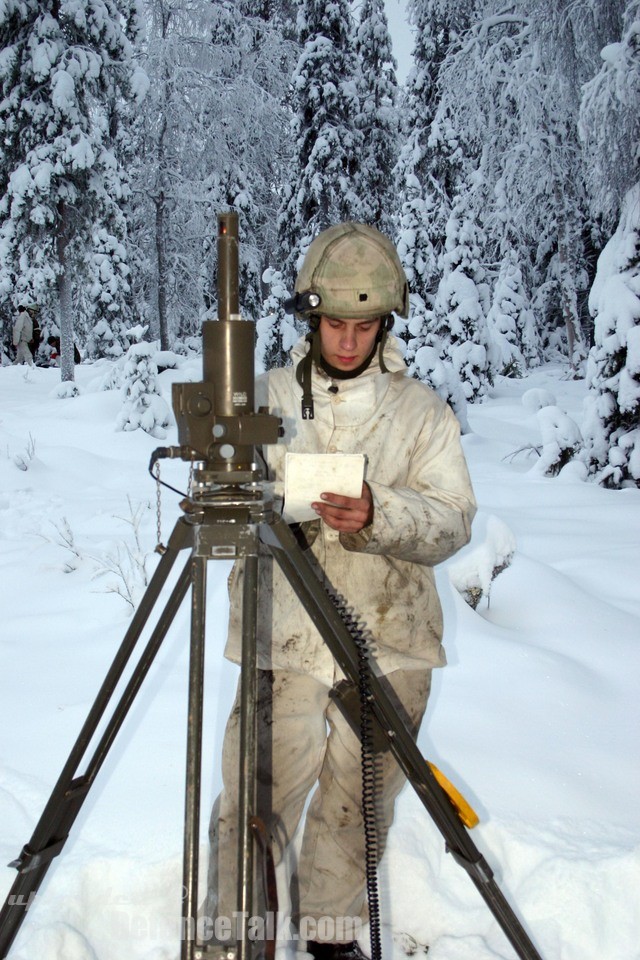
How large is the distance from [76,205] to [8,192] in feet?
4.33

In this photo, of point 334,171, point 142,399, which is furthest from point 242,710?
point 334,171

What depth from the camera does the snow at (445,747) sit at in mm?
2375

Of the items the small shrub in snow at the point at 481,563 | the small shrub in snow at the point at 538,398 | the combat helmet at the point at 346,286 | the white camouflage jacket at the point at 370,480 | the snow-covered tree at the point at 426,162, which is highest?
the snow-covered tree at the point at 426,162

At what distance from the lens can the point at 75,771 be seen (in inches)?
69.9

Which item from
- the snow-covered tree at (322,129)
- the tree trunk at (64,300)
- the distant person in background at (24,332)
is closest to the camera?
the tree trunk at (64,300)

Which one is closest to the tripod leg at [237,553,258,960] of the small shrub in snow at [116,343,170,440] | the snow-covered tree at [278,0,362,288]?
the small shrub in snow at [116,343,170,440]

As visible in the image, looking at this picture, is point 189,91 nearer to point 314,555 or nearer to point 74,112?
point 74,112

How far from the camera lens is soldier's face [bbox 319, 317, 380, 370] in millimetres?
2027

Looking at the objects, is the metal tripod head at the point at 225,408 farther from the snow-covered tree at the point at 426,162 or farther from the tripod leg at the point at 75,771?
the snow-covered tree at the point at 426,162

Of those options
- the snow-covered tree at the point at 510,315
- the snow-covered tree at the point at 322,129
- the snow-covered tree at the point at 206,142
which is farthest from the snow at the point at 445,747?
the snow-covered tree at the point at 510,315

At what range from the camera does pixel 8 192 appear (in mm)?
15281

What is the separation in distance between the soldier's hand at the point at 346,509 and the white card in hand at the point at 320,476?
0.05ft

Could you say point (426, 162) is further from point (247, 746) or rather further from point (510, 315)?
point (247, 746)

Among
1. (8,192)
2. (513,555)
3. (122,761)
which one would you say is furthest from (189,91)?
(122,761)
